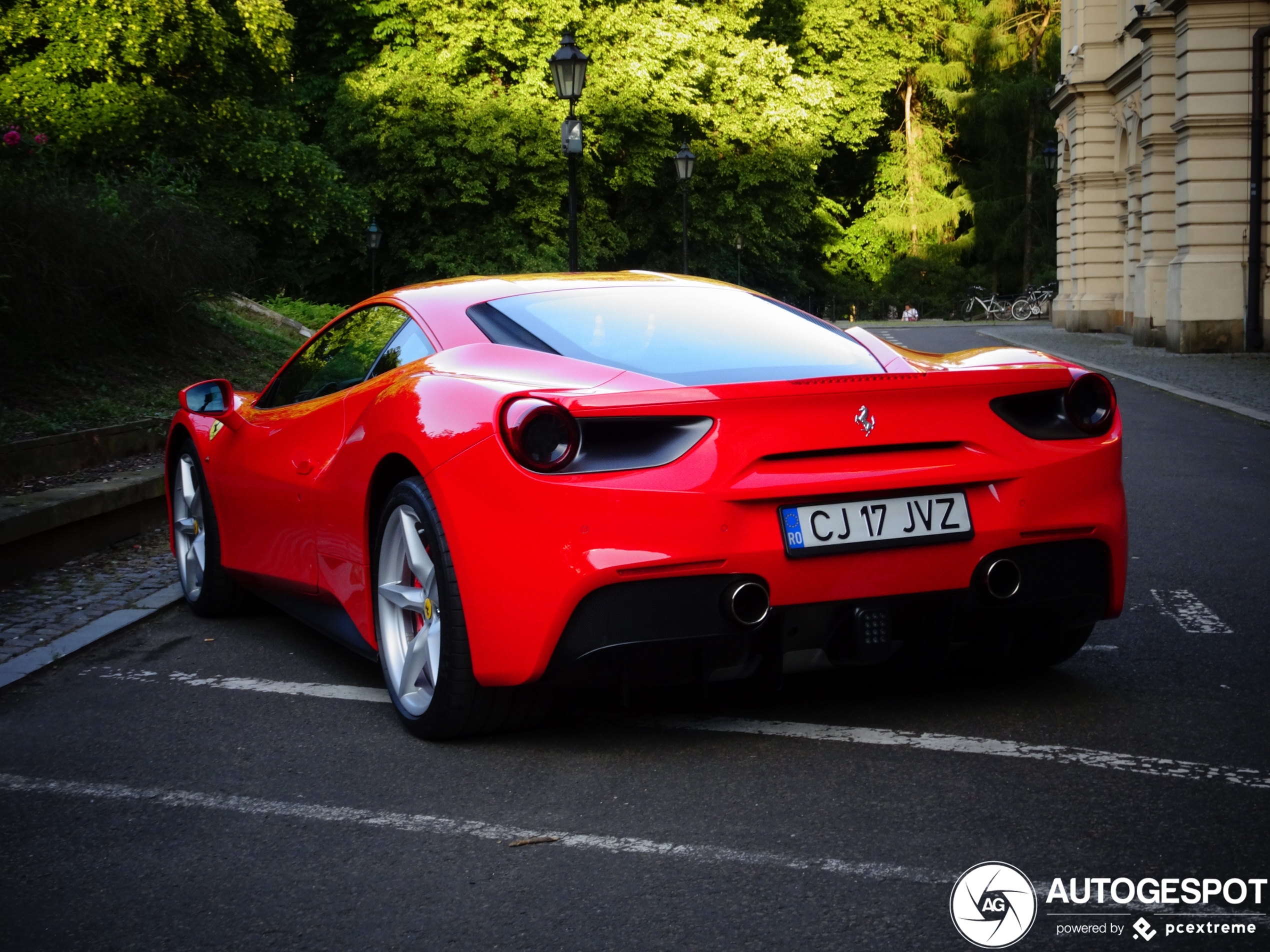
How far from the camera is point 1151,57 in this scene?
95.6ft

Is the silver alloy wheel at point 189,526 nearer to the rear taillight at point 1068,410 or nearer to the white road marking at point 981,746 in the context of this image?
the white road marking at point 981,746

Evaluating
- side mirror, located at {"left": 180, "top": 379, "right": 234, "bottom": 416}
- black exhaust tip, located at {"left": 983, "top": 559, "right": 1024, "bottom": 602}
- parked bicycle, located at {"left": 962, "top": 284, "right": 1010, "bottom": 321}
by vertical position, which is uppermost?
side mirror, located at {"left": 180, "top": 379, "right": 234, "bottom": 416}

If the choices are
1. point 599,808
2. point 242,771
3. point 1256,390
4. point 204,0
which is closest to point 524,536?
point 599,808

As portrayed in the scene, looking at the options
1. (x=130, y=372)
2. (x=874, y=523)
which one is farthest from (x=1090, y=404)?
(x=130, y=372)

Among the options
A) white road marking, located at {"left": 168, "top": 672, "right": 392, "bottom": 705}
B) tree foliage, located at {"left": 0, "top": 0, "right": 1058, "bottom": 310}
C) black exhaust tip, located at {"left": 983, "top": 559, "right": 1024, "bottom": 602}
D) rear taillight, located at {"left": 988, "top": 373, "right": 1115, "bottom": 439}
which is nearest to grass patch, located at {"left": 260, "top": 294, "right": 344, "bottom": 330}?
tree foliage, located at {"left": 0, "top": 0, "right": 1058, "bottom": 310}

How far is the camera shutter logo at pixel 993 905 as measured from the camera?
2.82 meters

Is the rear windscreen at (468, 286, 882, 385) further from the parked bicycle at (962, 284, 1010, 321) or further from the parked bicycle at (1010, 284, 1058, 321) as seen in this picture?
the parked bicycle at (962, 284, 1010, 321)

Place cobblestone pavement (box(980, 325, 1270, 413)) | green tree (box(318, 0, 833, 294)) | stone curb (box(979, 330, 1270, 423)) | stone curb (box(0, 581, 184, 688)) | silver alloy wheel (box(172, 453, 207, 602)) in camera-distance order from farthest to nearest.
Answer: green tree (box(318, 0, 833, 294)) → cobblestone pavement (box(980, 325, 1270, 413)) → stone curb (box(979, 330, 1270, 423)) → silver alloy wheel (box(172, 453, 207, 602)) → stone curb (box(0, 581, 184, 688))

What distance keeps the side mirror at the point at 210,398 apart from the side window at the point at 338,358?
0.51ft

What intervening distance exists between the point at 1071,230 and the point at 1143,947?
37769 mm

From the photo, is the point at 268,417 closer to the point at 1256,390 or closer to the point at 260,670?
the point at 260,670

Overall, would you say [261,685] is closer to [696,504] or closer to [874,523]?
[696,504]

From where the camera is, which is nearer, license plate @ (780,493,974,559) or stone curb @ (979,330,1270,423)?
license plate @ (780,493,974,559)

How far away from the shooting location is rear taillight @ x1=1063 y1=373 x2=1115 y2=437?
4.25 m
